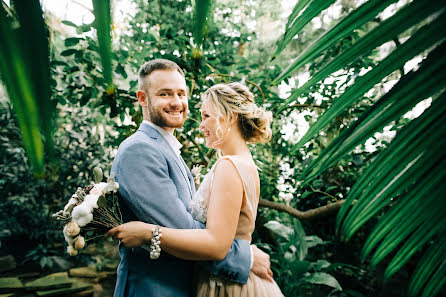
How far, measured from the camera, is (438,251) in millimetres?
224

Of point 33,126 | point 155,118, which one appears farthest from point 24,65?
point 155,118

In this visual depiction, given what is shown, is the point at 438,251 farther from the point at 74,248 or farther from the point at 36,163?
the point at 74,248

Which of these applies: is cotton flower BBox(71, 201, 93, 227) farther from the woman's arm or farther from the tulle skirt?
the tulle skirt

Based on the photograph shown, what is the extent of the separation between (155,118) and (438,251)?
1.42 metres

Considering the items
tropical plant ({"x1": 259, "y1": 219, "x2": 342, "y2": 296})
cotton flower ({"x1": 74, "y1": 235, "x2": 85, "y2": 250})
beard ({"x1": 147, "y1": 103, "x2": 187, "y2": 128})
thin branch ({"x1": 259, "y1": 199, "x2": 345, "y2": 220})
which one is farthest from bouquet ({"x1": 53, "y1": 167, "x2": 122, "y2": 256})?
tropical plant ({"x1": 259, "y1": 219, "x2": 342, "y2": 296})

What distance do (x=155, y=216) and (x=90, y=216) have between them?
9.6 inches

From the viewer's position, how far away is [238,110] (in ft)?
4.90

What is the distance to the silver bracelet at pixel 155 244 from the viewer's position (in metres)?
1.04

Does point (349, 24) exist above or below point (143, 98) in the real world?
below

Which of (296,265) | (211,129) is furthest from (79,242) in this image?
(296,265)

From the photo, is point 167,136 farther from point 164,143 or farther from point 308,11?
point 308,11

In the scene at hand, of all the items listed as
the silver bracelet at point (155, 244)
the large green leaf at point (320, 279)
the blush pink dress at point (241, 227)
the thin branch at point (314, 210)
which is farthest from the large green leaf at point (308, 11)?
the large green leaf at point (320, 279)

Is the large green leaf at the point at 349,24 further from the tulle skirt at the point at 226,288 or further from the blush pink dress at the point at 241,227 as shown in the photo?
the tulle skirt at the point at 226,288

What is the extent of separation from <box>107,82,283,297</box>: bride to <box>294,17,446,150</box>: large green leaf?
970mm
